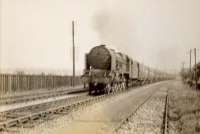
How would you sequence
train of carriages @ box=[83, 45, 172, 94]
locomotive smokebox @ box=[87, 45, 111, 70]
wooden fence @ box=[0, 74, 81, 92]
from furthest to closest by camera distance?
1. wooden fence @ box=[0, 74, 81, 92]
2. locomotive smokebox @ box=[87, 45, 111, 70]
3. train of carriages @ box=[83, 45, 172, 94]

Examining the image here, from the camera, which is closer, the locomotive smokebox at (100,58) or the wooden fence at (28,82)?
the locomotive smokebox at (100,58)

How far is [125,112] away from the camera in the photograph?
65.3 feet

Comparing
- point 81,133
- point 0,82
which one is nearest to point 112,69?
point 0,82

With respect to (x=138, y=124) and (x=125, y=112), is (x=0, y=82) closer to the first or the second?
(x=125, y=112)

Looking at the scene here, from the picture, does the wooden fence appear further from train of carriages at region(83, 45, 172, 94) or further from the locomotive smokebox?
the locomotive smokebox

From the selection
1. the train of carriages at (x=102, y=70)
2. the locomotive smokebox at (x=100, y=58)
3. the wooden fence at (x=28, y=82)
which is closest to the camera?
the train of carriages at (x=102, y=70)

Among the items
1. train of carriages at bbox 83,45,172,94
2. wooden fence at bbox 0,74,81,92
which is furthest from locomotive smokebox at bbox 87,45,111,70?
wooden fence at bbox 0,74,81,92

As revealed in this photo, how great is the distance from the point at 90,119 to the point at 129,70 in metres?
26.5

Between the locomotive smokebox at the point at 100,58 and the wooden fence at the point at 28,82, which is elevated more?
the locomotive smokebox at the point at 100,58

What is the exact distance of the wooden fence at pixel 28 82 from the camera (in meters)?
33.7

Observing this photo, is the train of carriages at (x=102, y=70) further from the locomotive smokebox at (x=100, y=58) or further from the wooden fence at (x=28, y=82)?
the wooden fence at (x=28, y=82)

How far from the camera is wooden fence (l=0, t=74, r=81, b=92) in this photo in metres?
33.7

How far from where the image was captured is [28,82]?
38125 millimetres

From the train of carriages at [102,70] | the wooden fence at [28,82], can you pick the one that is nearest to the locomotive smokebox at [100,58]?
the train of carriages at [102,70]
